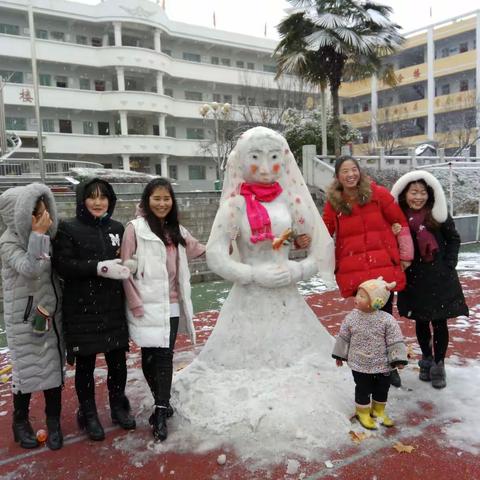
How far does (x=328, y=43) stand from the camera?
14.6 m

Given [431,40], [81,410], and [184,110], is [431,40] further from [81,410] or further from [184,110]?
[81,410]

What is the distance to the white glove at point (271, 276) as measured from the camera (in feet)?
11.0

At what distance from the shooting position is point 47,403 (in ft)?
10.2

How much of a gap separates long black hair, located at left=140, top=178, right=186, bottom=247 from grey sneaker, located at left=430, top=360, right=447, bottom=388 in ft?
7.59

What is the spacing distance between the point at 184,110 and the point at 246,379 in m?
29.0

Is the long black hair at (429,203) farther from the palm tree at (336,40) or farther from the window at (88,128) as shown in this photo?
the window at (88,128)

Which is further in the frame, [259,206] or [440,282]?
[440,282]

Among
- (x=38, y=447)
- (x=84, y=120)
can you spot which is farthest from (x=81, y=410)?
(x=84, y=120)

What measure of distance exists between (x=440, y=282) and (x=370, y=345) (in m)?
1.13

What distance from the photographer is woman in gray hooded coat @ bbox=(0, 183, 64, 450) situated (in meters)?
2.89

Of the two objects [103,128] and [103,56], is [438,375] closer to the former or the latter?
[103,56]

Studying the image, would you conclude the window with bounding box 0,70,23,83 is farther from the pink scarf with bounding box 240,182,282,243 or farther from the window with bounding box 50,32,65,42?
the pink scarf with bounding box 240,182,282,243

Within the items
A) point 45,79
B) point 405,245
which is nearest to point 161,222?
point 405,245

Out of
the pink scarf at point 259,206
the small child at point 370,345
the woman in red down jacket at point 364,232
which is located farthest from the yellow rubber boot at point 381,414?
the pink scarf at point 259,206
